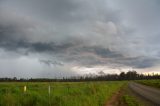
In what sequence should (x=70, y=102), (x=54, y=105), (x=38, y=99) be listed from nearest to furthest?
1. (x=54, y=105)
2. (x=70, y=102)
3. (x=38, y=99)

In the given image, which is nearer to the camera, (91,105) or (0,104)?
(0,104)

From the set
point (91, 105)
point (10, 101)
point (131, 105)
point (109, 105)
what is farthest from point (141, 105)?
point (10, 101)

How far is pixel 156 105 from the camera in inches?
854

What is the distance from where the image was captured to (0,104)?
17.5 meters

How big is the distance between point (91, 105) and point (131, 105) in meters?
4.38

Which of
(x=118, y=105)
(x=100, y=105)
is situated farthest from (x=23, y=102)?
(x=118, y=105)

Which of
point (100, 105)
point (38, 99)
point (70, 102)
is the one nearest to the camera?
point (70, 102)

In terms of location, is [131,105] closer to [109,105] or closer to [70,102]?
[109,105]

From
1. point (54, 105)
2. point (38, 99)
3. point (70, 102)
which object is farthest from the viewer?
point (38, 99)

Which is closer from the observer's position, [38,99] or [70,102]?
[70,102]

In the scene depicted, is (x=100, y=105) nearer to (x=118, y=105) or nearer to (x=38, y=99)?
(x=118, y=105)

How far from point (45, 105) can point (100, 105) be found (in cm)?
562

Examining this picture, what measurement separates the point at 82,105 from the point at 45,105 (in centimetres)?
253

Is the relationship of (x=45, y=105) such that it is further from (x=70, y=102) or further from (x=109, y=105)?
(x=109, y=105)
